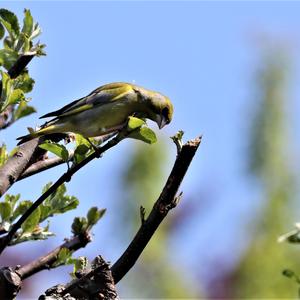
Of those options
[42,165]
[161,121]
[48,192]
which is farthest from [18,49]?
[161,121]

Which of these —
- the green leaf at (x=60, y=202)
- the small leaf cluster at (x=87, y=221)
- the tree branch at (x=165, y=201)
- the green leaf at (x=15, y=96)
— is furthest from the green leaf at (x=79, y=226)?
the tree branch at (x=165, y=201)

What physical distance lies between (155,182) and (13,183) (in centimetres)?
881

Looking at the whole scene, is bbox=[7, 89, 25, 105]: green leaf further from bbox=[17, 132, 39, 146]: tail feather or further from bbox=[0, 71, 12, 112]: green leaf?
bbox=[17, 132, 39, 146]: tail feather

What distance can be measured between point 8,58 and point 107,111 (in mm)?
826

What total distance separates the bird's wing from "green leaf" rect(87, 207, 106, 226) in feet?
1.66

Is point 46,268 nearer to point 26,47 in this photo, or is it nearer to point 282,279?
point 26,47

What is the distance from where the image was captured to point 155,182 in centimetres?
1205

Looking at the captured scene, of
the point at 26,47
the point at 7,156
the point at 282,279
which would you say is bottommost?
the point at 282,279

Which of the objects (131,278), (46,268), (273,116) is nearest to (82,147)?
(46,268)

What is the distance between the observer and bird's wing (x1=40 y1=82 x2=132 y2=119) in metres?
4.04

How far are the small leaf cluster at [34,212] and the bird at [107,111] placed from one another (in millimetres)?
301

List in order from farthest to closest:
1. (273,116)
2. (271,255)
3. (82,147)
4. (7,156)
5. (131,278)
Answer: (273,116), (271,255), (131,278), (7,156), (82,147)

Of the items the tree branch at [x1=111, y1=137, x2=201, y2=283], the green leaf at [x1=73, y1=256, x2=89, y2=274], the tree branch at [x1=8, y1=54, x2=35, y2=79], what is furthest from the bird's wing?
the tree branch at [x1=111, y1=137, x2=201, y2=283]

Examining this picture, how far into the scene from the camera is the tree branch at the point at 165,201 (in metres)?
2.80
